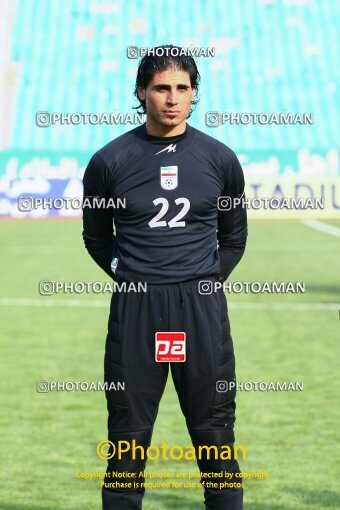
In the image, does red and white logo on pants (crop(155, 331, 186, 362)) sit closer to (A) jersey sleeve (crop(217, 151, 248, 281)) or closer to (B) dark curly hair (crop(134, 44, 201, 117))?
(A) jersey sleeve (crop(217, 151, 248, 281))

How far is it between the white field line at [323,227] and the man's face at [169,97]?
1006 inches

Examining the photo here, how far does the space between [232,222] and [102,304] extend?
11.4 meters

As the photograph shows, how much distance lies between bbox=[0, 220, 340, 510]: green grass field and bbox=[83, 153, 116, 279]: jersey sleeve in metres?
1.93

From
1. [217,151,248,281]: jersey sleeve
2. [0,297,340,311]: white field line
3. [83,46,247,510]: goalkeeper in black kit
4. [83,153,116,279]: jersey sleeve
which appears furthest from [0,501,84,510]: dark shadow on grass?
[0,297,340,311]: white field line

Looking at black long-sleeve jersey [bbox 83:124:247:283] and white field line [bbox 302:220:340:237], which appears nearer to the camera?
black long-sleeve jersey [bbox 83:124:247:283]

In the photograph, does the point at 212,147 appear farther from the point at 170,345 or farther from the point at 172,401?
the point at 172,401

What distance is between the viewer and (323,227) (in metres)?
33.0

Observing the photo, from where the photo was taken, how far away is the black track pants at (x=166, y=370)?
4.28 metres

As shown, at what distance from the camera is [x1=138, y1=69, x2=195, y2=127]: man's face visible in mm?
4246

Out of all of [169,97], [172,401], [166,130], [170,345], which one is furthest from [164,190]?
[172,401]

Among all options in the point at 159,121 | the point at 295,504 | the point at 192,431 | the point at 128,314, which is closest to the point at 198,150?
the point at 159,121

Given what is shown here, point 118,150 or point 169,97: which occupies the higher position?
point 169,97

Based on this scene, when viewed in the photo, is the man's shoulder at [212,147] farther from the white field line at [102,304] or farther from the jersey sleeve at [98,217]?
the white field line at [102,304]

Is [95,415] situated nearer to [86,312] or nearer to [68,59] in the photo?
[86,312]
